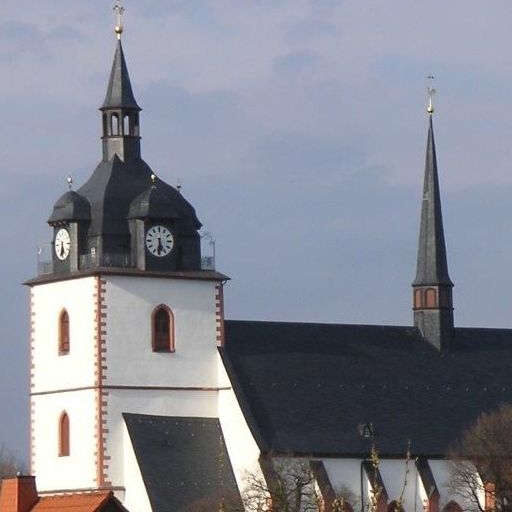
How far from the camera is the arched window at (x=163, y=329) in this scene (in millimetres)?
54156

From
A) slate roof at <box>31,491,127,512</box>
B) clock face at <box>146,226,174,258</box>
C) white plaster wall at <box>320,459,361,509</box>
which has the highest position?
clock face at <box>146,226,174,258</box>

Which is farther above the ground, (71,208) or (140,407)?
(71,208)

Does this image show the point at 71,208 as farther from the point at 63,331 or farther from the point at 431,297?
the point at 431,297

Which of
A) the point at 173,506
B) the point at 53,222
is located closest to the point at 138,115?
the point at 53,222

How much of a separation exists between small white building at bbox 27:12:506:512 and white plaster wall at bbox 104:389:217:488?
0.14 feet

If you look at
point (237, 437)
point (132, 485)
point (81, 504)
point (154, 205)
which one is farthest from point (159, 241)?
point (81, 504)

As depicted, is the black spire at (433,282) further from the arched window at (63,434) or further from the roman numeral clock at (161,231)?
the arched window at (63,434)

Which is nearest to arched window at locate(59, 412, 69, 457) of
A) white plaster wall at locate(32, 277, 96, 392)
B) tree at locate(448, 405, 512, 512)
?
white plaster wall at locate(32, 277, 96, 392)

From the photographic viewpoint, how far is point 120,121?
2183 inches

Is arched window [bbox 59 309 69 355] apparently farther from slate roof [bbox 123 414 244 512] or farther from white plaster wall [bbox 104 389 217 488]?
slate roof [bbox 123 414 244 512]

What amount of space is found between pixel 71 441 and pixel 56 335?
134 inches

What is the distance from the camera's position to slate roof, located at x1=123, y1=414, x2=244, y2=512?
50.9 meters

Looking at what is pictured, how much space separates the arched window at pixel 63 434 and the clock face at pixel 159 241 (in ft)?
18.5

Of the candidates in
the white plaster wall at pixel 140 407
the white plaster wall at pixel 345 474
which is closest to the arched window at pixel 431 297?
the white plaster wall at pixel 345 474
